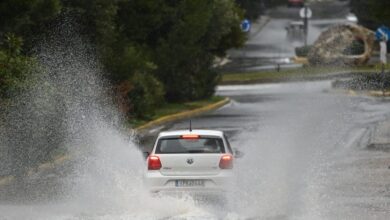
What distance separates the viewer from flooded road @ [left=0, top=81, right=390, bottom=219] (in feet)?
62.0

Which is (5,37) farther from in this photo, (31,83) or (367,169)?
(367,169)

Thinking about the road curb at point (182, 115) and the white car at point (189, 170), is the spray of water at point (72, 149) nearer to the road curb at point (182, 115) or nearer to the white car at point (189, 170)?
the white car at point (189, 170)

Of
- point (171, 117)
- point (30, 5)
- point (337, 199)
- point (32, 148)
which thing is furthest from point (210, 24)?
point (337, 199)

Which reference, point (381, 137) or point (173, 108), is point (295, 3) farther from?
point (381, 137)

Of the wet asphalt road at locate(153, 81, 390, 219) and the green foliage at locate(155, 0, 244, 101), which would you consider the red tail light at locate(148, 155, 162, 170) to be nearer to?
the wet asphalt road at locate(153, 81, 390, 219)

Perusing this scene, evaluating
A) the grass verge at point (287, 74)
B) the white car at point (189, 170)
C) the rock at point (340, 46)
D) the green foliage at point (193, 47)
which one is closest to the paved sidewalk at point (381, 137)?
the green foliage at point (193, 47)

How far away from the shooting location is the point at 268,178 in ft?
80.5

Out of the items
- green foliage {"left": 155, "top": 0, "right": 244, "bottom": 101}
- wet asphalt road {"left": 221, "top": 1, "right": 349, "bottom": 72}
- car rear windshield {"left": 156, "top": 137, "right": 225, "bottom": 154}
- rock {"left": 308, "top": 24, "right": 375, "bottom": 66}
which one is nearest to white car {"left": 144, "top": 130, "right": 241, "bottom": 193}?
car rear windshield {"left": 156, "top": 137, "right": 225, "bottom": 154}

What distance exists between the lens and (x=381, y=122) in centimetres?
3809

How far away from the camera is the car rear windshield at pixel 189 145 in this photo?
19219 mm

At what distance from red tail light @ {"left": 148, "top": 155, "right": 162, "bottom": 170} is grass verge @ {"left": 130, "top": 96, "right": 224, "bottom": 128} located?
58.0 ft

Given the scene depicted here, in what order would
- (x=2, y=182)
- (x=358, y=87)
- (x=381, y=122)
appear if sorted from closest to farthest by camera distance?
(x=2, y=182) < (x=381, y=122) < (x=358, y=87)

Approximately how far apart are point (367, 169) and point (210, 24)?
21.8 m

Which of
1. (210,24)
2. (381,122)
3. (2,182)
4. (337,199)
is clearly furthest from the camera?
(210,24)
